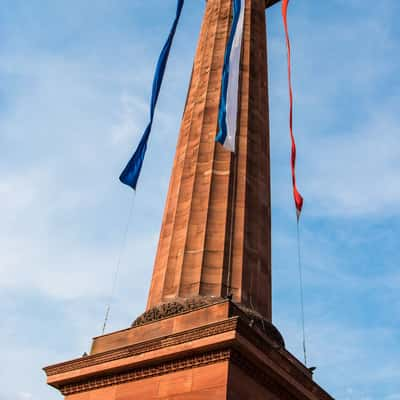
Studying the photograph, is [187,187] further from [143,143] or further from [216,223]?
[143,143]

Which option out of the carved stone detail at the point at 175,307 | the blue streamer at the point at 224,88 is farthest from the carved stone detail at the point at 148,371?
the blue streamer at the point at 224,88

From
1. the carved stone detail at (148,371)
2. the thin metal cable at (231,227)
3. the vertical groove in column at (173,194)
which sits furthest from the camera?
the vertical groove in column at (173,194)

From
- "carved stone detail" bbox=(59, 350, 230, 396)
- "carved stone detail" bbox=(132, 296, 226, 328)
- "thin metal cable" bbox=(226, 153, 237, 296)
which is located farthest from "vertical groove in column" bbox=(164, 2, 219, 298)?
"carved stone detail" bbox=(59, 350, 230, 396)

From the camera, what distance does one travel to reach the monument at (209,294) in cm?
1213

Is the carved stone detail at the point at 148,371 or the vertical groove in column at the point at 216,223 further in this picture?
the vertical groove in column at the point at 216,223

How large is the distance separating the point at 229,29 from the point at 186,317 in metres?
9.98

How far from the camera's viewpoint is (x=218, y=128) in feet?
54.1

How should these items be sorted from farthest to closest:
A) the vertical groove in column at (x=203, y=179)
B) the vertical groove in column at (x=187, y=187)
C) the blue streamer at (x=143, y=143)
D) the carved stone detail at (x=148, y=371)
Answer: the blue streamer at (x=143, y=143) < the vertical groove in column at (x=187, y=187) < the vertical groove in column at (x=203, y=179) < the carved stone detail at (x=148, y=371)

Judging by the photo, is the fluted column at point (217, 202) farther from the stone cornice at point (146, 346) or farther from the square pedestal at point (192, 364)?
the stone cornice at point (146, 346)

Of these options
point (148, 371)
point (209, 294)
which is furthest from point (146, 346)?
point (209, 294)

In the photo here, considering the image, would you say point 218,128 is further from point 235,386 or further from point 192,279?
point 235,386

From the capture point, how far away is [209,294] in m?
13.7

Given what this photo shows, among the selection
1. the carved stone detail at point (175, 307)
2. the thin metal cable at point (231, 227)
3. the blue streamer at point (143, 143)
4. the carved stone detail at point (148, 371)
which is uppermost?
the blue streamer at point (143, 143)

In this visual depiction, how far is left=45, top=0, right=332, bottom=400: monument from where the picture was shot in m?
12.1
